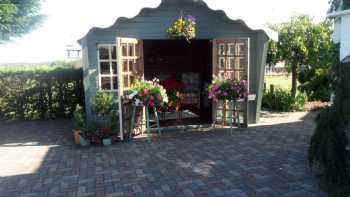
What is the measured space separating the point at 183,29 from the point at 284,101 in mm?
4203

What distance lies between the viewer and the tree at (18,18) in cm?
1089

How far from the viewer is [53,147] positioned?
18.8ft

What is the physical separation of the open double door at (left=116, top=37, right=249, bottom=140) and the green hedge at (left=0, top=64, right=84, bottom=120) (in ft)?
10.2

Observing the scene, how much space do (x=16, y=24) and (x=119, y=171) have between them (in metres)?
9.70

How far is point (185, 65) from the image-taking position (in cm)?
1026

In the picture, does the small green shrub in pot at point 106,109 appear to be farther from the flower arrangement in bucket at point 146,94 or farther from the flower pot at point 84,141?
the flower arrangement in bucket at point 146,94

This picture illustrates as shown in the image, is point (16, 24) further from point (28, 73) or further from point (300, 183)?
point (300, 183)

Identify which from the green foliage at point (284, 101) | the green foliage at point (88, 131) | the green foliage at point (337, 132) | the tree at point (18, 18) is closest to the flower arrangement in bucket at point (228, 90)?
the green foliage at point (88, 131)

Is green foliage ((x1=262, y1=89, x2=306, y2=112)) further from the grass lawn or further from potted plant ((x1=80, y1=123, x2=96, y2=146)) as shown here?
potted plant ((x1=80, y1=123, x2=96, y2=146))

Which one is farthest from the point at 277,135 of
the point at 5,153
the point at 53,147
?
the point at 5,153

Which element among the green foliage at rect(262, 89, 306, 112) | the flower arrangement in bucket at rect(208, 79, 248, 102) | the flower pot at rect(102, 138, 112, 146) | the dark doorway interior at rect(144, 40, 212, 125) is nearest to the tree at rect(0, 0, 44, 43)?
the dark doorway interior at rect(144, 40, 212, 125)

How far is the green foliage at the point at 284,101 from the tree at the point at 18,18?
9230 millimetres

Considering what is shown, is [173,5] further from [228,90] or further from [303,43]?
[303,43]

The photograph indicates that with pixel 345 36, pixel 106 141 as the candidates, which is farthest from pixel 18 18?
pixel 345 36
